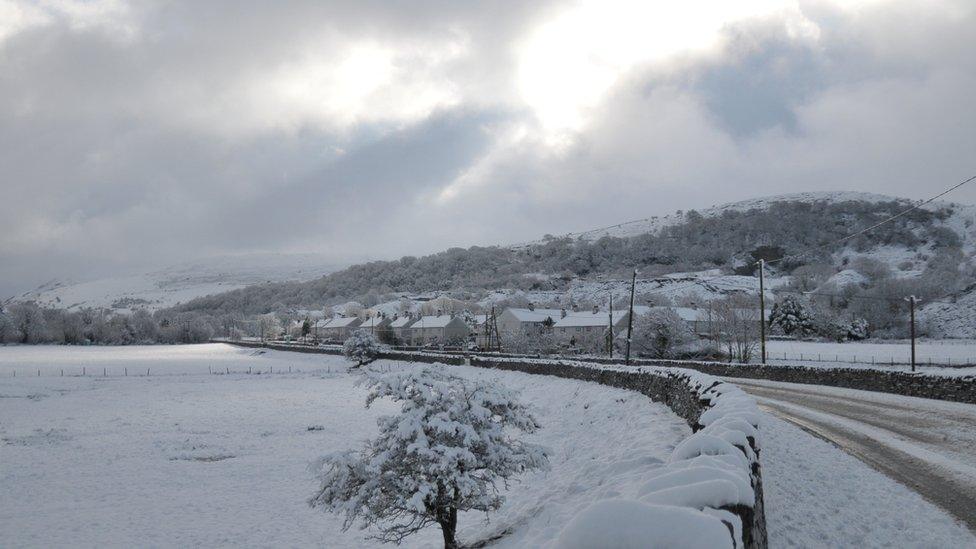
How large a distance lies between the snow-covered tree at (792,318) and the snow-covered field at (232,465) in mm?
55267

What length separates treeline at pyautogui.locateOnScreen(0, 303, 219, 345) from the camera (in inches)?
5354

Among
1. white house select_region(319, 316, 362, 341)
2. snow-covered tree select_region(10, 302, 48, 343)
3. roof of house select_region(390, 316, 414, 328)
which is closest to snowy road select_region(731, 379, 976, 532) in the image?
roof of house select_region(390, 316, 414, 328)

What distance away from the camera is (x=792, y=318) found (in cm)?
8262

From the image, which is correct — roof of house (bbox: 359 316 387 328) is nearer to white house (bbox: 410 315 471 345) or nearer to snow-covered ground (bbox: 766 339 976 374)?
white house (bbox: 410 315 471 345)

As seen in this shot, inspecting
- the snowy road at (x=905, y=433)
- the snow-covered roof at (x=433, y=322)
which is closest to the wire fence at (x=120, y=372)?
the snow-covered roof at (x=433, y=322)

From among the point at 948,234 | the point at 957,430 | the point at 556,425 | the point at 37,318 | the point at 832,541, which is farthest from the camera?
the point at 948,234

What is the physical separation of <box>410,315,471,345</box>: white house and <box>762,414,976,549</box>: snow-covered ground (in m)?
94.2

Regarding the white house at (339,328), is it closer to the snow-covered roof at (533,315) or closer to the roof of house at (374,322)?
the roof of house at (374,322)

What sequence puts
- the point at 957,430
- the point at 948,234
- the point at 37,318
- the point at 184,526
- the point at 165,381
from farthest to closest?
the point at 948,234, the point at 37,318, the point at 165,381, the point at 184,526, the point at 957,430

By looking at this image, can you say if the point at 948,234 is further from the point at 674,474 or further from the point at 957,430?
the point at 674,474

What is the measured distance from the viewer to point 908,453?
12.0 m

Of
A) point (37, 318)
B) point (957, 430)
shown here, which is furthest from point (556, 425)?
point (37, 318)

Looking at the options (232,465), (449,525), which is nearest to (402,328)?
(232,465)

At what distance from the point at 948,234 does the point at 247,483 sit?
735 feet
